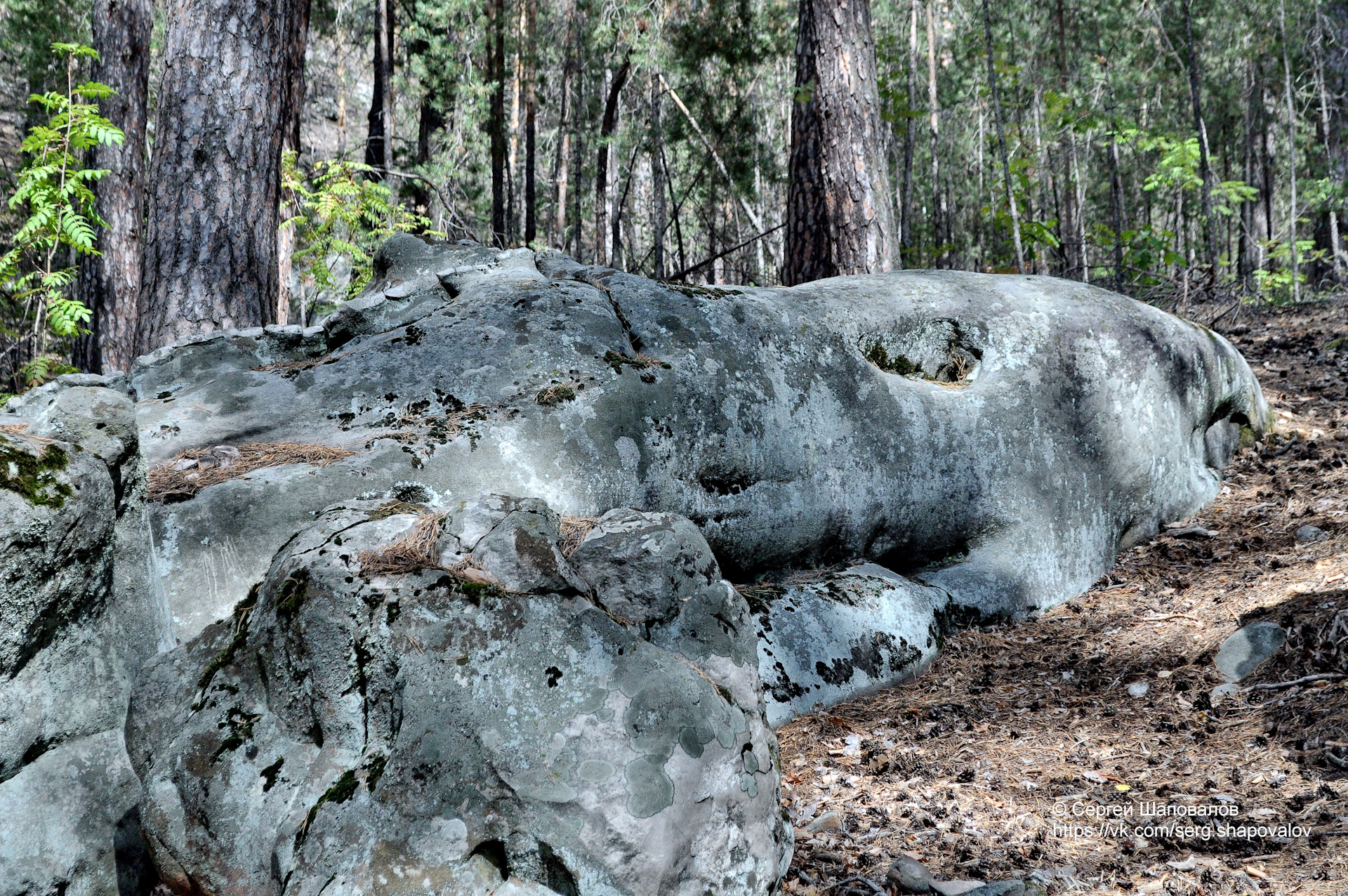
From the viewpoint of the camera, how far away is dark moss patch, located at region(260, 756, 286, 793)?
8.13ft

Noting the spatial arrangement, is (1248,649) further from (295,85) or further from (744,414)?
(295,85)

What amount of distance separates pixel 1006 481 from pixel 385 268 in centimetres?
408

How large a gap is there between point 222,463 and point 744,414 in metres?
2.60

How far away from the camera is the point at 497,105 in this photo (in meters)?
15.5

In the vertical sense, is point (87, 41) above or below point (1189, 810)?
above

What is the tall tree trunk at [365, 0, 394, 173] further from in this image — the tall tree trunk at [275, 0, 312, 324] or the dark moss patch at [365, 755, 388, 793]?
the dark moss patch at [365, 755, 388, 793]

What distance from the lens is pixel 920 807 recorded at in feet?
10.8

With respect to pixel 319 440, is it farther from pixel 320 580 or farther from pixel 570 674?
pixel 570 674

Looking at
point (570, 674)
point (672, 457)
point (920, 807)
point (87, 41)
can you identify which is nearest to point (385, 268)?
point (672, 457)

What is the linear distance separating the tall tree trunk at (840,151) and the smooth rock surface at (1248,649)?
422 cm

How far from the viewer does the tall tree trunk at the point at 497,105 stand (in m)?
14.3

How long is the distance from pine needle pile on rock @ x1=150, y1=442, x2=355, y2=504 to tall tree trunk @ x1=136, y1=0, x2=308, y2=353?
210 centimetres

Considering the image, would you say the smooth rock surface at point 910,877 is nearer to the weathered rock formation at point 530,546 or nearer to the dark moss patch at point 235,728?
the weathered rock formation at point 530,546

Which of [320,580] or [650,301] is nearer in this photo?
[320,580]
